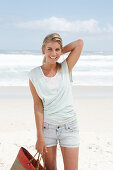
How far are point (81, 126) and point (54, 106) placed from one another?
12.4 ft

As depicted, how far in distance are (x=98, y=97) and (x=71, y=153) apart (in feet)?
22.1

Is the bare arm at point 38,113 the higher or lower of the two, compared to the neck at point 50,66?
lower

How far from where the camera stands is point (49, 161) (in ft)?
8.52

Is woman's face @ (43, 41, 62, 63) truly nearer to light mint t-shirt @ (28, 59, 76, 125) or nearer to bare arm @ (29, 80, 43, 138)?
light mint t-shirt @ (28, 59, 76, 125)

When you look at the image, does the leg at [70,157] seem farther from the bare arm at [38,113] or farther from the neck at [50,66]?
the neck at [50,66]

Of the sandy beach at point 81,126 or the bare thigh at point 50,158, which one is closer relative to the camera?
the bare thigh at point 50,158

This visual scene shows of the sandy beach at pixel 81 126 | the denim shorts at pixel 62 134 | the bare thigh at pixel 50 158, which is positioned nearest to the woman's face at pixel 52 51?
the denim shorts at pixel 62 134

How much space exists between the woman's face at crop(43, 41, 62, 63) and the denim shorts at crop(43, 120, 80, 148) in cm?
59

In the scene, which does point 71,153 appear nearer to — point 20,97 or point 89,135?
point 89,135

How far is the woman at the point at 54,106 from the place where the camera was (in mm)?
2461

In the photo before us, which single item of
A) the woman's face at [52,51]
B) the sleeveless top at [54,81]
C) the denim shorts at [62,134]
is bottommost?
the denim shorts at [62,134]

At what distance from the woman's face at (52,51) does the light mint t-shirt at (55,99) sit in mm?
156

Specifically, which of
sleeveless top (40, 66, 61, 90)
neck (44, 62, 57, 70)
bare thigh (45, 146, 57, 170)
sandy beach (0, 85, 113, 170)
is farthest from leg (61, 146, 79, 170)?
sandy beach (0, 85, 113, 170)

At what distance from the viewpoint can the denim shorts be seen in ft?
Result: 8.10
